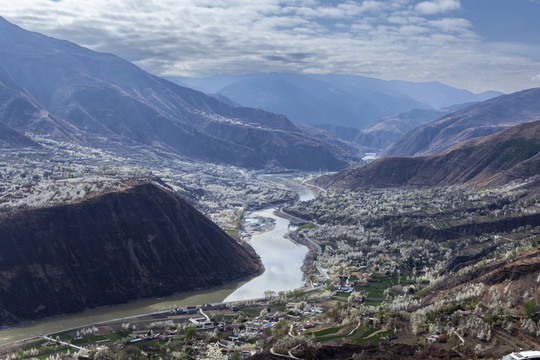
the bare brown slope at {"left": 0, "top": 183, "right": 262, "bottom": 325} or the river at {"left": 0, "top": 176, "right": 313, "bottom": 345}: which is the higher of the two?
the bare brown slope at {"left": 0, "top": 183, "right": 262, "bottom": 325}

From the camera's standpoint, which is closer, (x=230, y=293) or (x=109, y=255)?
(x=109, y=255)

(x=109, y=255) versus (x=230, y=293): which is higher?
(x=109, y=255)

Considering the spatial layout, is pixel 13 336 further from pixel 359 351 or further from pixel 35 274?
pixel 359 351

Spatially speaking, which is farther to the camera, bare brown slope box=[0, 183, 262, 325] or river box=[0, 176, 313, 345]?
bare brown slope box=[0, 183, 262, 325]

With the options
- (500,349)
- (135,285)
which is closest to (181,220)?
(135,285)
